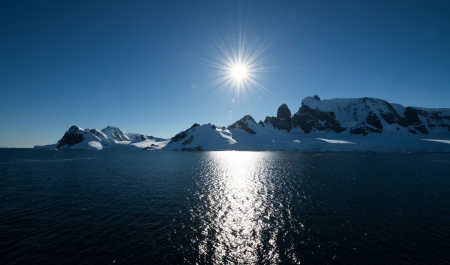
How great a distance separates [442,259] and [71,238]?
127 ft

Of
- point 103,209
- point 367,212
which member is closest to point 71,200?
point 103,209

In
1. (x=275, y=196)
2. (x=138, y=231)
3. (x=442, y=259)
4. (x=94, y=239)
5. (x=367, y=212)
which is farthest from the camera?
(x=275, y=196)

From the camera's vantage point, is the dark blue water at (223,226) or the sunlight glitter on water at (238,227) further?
the sunlight glitter on water at (238,227)

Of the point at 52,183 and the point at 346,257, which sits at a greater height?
the point at 52,183

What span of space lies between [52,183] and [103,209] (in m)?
30.1

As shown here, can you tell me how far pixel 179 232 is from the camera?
25.2 meters

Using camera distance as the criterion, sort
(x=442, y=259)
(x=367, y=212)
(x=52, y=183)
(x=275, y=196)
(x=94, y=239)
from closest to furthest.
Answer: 1. (x=442, y=259)
2. (x=94, y=239)
3. (x=367, y=212)
4. (x=275, y=196)
5. (x=52, y=183)

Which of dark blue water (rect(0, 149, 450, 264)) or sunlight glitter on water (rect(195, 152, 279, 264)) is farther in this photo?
sunlight glitter on water (rect(195, 152, 279, 264))

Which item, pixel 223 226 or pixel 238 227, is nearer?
pixel 238 227

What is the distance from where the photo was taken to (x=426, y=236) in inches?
933

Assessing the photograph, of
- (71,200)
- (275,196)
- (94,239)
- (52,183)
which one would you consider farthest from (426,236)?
(52,183)

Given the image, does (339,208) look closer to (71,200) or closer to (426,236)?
(426,236)

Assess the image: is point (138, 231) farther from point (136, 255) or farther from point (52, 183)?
point (52, 183)

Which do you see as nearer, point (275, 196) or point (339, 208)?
point (339, 208)
